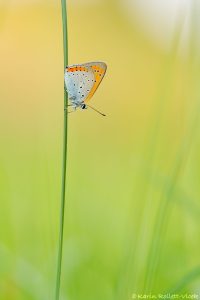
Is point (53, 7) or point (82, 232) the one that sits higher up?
point (53, 7)

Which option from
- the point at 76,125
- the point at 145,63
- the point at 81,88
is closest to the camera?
the point at 81,88

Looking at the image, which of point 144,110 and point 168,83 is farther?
point 144,110

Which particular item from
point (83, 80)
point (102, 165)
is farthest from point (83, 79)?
point (102, 165)

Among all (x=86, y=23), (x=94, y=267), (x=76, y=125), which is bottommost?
(x=94, y=267)

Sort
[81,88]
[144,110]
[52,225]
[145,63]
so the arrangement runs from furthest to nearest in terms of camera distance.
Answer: [145,63] → [144,110] → [52,225] → [81,88]

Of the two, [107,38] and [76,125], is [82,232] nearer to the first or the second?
[76,125]

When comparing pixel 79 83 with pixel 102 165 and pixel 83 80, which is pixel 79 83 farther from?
pixel 102 165

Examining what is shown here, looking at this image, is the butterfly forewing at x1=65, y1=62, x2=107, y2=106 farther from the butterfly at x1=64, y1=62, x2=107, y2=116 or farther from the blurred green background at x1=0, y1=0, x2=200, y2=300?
the blurred green background at x1=0, y1=0, x2=200, y2=300

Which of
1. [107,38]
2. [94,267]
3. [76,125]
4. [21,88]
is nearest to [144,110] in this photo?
[76,125]
